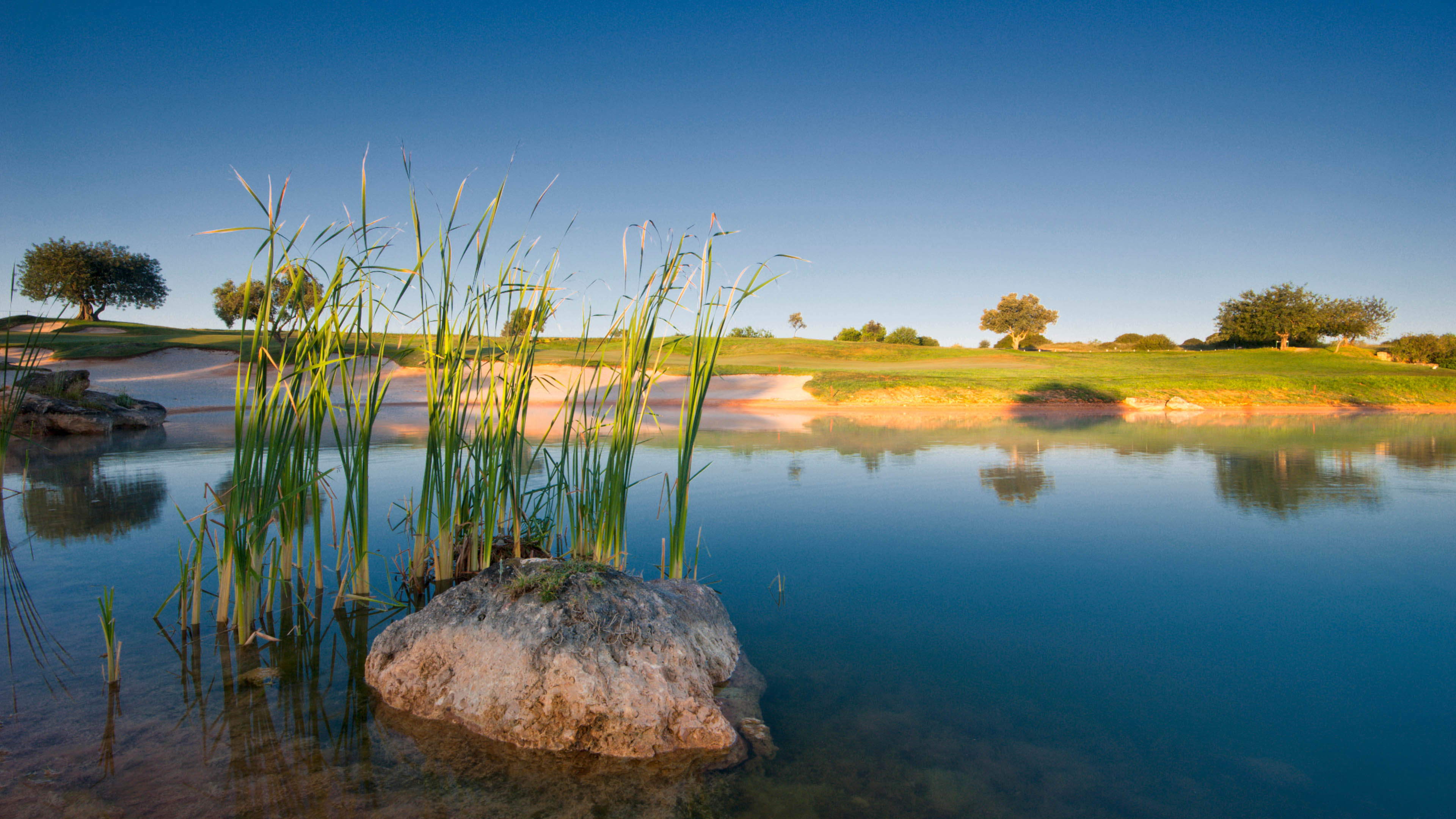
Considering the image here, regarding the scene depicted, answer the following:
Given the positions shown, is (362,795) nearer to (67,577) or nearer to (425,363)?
(425,363)

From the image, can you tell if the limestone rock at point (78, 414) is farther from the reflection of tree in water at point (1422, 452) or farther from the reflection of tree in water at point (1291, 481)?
the reflection of tree in water at point (1422, 452)

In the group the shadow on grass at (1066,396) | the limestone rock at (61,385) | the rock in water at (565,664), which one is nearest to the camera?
the rock in water at (565,664)

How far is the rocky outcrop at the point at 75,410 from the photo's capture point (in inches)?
428

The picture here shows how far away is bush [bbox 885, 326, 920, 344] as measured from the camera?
7231 cm

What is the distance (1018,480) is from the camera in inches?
292

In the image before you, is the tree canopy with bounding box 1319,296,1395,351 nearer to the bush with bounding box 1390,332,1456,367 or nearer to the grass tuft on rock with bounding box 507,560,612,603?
the bush with bounding box 1390,332,1456,367

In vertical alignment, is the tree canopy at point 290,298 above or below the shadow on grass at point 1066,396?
above

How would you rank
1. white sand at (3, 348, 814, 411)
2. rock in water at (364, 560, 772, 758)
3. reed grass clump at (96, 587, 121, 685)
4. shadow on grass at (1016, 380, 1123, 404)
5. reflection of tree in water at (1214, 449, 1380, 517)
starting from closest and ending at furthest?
rock in water at (364, 560, 772, 758)
reed grass clump at (96, 587, 121, 685)
reflection of tree in water at (1214, 449, 1380, 517)
white sand at (3, 348, 814, 411)
shadow on grass at (1016, 380, 1123, 404)

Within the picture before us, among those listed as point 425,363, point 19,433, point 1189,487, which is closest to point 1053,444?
point 1189,487

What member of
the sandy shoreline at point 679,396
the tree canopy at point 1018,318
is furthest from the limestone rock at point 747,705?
the tree canopy at point 1018,318

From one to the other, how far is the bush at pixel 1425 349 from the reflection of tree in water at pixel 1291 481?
47.4 m

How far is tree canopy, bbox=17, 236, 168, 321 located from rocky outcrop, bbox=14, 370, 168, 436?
96.9 feet

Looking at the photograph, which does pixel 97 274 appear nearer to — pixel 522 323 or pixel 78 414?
pixel 78 414

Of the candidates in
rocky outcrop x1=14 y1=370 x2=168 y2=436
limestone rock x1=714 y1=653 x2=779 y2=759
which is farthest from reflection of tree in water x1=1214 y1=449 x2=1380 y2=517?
rocky outcrop x1=14 y1=370 x2=168 y2=436
